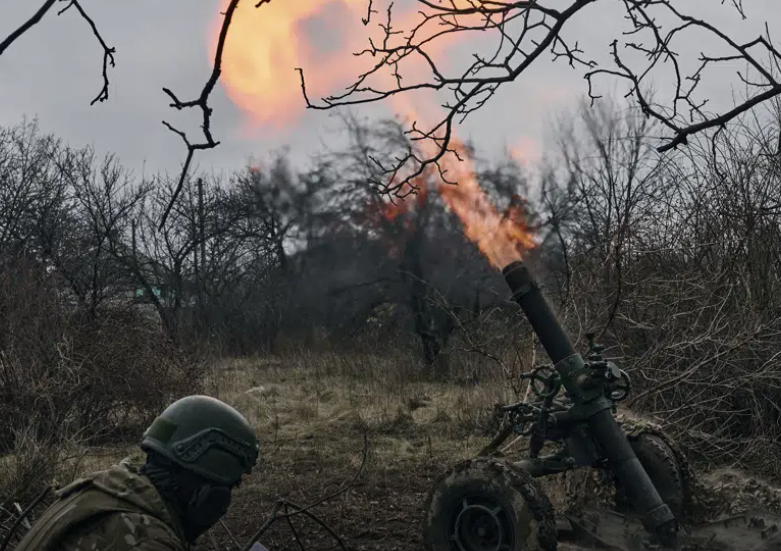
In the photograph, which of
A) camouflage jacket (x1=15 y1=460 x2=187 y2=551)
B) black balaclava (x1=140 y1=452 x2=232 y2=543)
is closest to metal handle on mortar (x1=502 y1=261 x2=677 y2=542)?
black balaclava (x1=140 y1=452 x2=232 y2=543)

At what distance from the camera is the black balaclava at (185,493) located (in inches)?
112

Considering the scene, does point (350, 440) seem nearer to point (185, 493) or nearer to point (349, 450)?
point (349, 450)

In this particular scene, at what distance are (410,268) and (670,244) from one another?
9318 millimetres

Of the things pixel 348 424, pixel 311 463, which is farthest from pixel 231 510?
pixel 348 424

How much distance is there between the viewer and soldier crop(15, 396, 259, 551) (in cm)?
247

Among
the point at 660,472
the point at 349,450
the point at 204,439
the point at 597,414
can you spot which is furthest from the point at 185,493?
the point at 349,450

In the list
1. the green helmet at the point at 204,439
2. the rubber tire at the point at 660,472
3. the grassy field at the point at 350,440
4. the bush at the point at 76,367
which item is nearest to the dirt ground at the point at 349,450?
the grassy field at the point at 350,440

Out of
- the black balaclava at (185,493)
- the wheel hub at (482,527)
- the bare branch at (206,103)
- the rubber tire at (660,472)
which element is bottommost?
the rubber tire at (660,472)

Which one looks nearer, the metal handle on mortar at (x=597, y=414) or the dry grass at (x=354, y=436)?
the metal handle on mortar at (x=597, y=414)

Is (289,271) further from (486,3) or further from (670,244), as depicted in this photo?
(486,3)

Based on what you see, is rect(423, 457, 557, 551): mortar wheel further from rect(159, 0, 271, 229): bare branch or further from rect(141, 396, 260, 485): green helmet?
rect(159, 0, 271, 229): bare branch

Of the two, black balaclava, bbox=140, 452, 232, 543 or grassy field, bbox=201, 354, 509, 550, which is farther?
grassy field, bbox=201, 354, 509, 550

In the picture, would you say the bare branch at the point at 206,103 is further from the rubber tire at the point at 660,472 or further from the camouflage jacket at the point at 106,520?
the rubber tire at the point at 660,472

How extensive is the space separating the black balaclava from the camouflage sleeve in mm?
299
